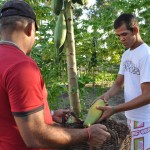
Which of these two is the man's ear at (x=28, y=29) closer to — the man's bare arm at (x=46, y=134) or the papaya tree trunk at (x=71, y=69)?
the man's bare arm at (x=46, y=134)

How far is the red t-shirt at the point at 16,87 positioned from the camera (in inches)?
44.8

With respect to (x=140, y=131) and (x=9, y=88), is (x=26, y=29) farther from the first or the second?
(x=140, y=131)

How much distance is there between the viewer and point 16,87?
113 cm

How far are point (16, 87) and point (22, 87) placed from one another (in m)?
0.02

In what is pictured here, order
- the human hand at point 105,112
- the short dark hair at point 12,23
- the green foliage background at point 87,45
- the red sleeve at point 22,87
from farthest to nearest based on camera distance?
the green foliage background at point 87,45 → the human hand at point 105,112 → the short dark hair at point 12,23 → the red sleeve at point 22,87

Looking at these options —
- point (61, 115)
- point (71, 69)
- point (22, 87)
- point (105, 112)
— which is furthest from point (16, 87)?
point (71, 69)

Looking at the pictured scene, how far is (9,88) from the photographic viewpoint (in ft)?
3.78

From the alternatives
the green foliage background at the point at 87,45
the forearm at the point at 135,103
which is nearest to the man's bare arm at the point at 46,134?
the forearm at the point at 135,103

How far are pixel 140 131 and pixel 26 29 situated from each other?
134cm

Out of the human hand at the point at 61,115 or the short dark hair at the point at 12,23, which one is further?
the human hand at the point at 61,115

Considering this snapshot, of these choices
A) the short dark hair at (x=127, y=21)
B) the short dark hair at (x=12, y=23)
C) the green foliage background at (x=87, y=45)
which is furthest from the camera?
the green foliage background at (x=87, y=45)

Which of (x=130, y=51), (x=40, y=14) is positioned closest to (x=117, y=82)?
(x=130, y=51)

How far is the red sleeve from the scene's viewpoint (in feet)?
3.72

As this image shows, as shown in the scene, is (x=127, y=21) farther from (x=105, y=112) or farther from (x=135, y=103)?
(x=105, y=112)
